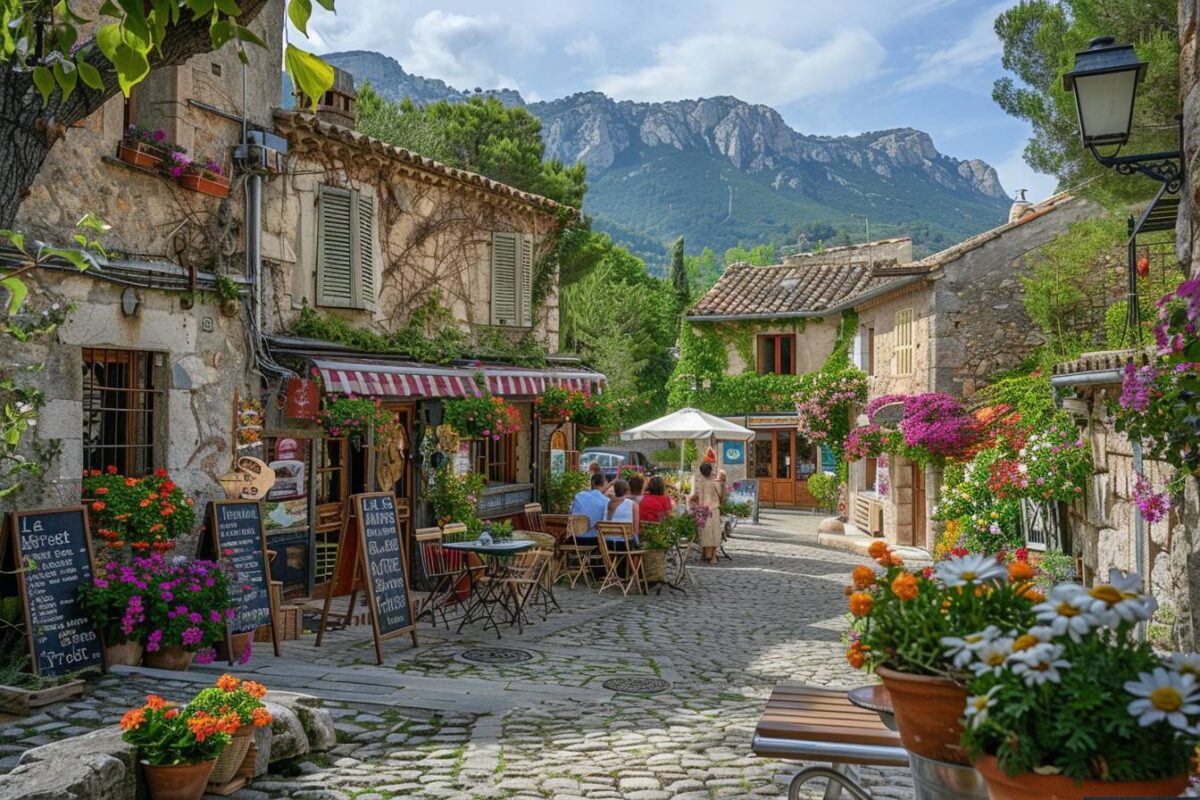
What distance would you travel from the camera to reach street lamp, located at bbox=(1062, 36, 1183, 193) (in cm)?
548

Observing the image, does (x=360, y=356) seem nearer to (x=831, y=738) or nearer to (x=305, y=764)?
(x=305, y=764)

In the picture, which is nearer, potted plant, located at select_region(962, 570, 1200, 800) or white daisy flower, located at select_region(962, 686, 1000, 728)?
potted plant, located at select_region(962, 570, 1200, 800)

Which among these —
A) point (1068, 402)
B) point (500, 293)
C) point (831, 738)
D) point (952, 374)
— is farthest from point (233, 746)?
point (952, 374)

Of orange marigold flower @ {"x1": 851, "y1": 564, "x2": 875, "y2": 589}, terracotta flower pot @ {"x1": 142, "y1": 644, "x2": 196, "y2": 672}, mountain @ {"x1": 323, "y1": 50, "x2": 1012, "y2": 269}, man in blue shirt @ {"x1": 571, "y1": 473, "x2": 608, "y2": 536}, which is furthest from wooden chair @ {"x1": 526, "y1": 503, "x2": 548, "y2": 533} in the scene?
mountain @ {"x1": 323, "y1": 50, "x2": 1012, "y2": 269}

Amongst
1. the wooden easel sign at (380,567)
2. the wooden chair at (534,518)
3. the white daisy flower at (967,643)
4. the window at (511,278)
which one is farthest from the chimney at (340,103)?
the white daisy flower at (967,643)

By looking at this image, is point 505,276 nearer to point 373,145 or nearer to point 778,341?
point 373,145

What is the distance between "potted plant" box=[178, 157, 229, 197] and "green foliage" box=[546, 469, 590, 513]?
6.93 meters

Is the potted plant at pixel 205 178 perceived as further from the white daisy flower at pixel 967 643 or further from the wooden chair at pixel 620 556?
the white daisy flower at pixel 967 643

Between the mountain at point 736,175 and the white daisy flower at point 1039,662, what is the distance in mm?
99236

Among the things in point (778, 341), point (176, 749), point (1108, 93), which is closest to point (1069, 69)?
point (1108, 93)

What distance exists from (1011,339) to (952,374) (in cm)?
115

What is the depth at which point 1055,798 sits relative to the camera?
2246mm

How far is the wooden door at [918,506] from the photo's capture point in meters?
18.0

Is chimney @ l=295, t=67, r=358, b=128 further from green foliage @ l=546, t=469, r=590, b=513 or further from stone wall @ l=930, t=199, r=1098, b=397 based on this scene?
stone wall @ l=930, t=199, r=1098, b=397
